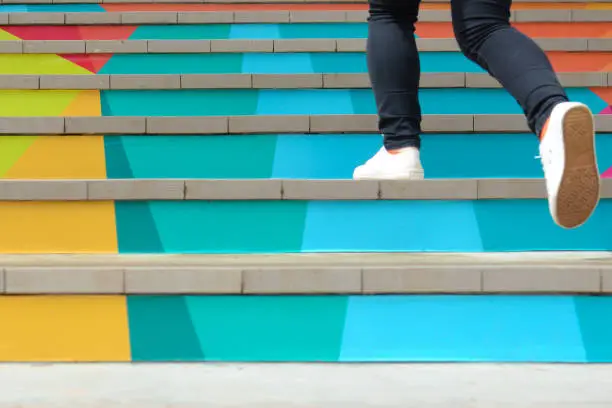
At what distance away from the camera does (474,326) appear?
1986 millimetres

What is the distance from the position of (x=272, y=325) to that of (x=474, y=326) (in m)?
0.37

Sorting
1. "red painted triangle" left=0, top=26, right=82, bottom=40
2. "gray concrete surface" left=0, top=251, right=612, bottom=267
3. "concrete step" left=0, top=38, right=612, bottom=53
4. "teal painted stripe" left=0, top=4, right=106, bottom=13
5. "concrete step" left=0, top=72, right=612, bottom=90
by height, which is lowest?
"gray concrete surface" left=0, top=251, right=612, bottom=267

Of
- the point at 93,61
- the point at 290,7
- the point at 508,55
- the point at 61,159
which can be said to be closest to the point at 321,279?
the point at 508,55

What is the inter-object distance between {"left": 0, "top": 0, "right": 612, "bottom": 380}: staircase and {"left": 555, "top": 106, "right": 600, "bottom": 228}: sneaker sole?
0.12m

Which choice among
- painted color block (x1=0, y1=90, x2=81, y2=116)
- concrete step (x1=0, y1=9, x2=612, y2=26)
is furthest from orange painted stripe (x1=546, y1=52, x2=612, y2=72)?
painted color block (x1=0, y1=90, x2=81, y2=116)

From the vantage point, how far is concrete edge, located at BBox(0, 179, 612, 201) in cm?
230

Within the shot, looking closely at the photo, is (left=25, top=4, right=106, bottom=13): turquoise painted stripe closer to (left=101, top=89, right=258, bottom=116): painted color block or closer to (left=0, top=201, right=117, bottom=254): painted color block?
(left=101, top=89, right=258, bottom=116): painted color block

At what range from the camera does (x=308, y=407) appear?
164 cm

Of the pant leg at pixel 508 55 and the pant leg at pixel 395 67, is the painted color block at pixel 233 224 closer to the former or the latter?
the pant leg at pixel 395 67

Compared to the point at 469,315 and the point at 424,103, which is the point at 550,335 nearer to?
the point at 469,315

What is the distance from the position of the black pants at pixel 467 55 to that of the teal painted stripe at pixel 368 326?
1.23 ft

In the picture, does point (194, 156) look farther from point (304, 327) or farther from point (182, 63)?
point (182, 63)

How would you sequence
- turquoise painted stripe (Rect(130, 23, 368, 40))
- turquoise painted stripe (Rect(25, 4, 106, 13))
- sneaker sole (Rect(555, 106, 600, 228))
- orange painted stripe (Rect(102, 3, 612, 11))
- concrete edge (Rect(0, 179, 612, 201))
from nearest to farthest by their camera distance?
1. sneaker sole (Rect(555, 106, 600, 228))
2. concrete edge (Rect(0, 179, 612, 201))
3. turquoise painted stripe (Rect(130, 23, 368, 40))
4. orange painted stripe (Rect(102, 3, 612, 11))
5. turquoise painted stripe (Rect(25, 4, 106, 13))

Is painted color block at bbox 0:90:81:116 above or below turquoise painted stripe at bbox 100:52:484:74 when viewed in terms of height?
below
